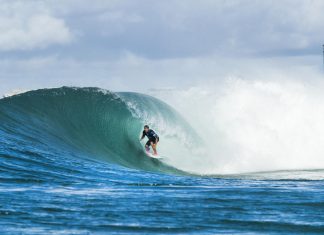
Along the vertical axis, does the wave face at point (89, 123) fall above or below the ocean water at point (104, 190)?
above

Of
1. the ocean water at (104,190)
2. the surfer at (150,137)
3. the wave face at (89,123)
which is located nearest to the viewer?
the ocean water at (104,190)

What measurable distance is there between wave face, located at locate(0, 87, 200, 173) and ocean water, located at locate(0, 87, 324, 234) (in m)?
0.07

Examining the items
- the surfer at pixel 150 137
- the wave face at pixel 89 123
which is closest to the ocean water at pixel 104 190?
the wave face at pixel 89 123

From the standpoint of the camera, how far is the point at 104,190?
14414 mm

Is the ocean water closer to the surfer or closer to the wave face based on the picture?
the wave face

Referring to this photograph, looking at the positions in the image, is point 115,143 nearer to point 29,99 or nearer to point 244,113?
point 29,99

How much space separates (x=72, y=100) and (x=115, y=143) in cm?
269

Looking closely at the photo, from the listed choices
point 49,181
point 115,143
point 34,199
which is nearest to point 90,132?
point 115,143

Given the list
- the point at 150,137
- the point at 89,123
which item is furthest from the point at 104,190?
the point at 89,123

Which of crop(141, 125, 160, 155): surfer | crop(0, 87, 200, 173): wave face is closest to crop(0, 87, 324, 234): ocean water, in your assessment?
crop(0, 87, 200, 173): wave face

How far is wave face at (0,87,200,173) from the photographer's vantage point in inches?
940

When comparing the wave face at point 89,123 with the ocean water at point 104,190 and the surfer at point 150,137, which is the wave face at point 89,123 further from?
the surfer at point 150,137

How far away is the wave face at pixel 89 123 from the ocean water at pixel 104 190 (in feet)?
0.23

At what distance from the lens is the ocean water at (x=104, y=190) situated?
10.8 meters
